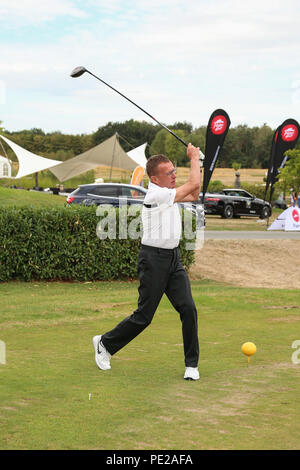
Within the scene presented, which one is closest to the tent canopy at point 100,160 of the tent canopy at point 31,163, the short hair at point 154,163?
the tent canopy at point 31,163

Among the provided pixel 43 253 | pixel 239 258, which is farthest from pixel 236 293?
pixel 239 258

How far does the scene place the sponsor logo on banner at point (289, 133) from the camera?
33000mm

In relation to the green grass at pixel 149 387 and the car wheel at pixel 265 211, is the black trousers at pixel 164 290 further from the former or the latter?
the car wheel at pixel 265 211

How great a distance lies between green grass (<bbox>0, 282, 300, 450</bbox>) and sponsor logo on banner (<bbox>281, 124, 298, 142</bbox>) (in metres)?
23.4

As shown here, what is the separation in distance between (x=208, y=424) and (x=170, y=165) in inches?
92.9

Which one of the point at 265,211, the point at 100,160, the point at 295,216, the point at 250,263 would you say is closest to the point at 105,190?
the point at 250,263

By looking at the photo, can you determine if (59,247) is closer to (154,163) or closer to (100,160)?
(154,163)

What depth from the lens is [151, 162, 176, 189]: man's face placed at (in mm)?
6051

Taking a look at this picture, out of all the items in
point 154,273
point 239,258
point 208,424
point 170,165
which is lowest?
point 239,258

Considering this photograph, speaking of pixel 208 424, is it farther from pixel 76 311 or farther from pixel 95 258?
pixel 95 258

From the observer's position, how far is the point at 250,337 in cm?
844

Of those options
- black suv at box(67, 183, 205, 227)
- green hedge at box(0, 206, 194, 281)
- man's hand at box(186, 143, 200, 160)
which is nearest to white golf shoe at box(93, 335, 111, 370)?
man's hand at box(186, 143, 200, 160)
